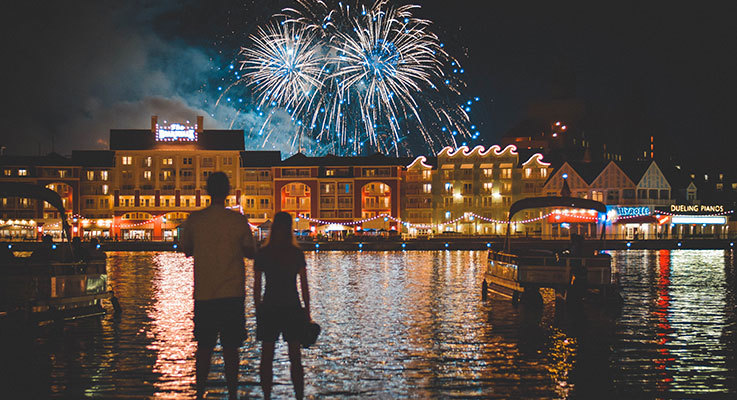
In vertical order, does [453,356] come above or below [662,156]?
below

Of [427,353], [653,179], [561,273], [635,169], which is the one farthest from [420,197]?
[427,353]

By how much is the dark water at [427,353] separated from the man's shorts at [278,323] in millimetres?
1316

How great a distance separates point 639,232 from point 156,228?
214 feet

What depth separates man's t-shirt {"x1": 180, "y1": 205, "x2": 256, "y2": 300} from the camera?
7.50 metres

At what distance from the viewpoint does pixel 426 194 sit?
99188 millimetres

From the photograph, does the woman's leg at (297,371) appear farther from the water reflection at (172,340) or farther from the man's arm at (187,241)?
the water reflection at (172,340)

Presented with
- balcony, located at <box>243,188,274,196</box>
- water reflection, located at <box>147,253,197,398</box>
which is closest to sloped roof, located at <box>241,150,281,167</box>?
balcony, located at <box>243,188,274,196</box>

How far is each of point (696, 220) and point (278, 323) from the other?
90.5m

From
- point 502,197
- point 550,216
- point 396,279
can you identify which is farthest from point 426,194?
point 396,279

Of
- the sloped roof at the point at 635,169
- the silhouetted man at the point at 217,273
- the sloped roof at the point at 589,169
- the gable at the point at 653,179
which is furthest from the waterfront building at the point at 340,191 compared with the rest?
the silhouetted man at the point at 217,273

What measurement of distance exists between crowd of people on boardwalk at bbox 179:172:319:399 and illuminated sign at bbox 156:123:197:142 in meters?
100

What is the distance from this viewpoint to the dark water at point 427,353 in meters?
9.01

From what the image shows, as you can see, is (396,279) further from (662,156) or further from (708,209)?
(662,156)

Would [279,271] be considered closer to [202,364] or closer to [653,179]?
[202,364]
